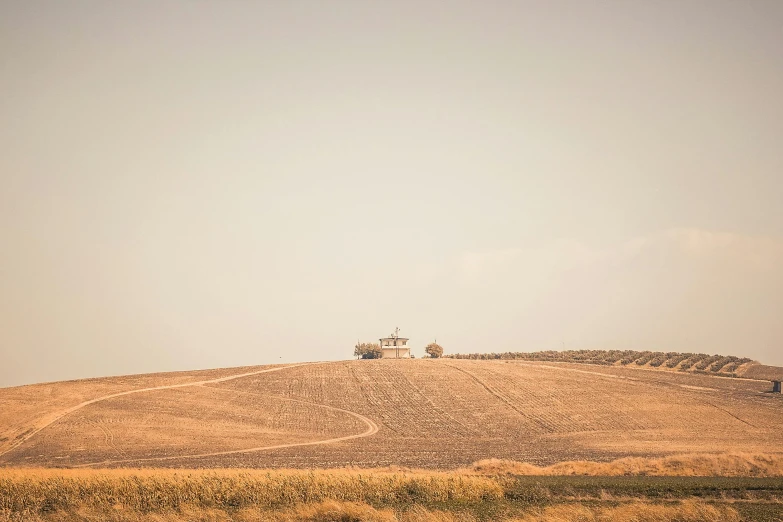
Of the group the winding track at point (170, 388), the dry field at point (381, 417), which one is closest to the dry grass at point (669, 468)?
the dry field at point (381, 417)

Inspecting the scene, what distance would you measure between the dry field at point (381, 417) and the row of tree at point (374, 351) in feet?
77.5

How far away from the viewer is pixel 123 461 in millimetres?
53125

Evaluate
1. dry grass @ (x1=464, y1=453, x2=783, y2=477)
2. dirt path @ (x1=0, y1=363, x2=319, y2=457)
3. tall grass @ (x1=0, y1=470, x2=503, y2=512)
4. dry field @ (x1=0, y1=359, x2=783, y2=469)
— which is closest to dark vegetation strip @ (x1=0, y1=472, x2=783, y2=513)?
tall grass @ (x1=0, y1=470, x2=503, y2=512)

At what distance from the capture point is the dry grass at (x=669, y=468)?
41.2 metres

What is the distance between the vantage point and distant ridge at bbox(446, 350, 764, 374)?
367 ft

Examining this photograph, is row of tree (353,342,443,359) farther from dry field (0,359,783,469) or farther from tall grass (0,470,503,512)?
tall grass (0,470,503,512)

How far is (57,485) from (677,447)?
4971 cm

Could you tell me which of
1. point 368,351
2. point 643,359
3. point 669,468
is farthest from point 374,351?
point 669,468

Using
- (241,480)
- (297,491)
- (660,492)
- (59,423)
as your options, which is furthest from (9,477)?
(59,423)

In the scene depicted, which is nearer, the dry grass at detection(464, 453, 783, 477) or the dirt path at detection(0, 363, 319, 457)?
the dry grass at detection(464, 453, 783, 477)

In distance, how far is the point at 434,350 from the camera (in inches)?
5320

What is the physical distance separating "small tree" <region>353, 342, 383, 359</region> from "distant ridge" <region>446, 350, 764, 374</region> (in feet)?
57.4

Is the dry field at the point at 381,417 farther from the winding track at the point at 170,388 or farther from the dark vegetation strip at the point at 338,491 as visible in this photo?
the dark vegetation strip at the point at 338,491

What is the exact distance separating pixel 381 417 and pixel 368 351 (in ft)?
179
